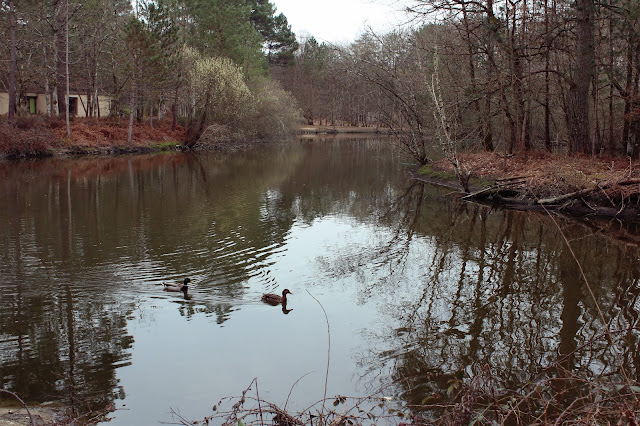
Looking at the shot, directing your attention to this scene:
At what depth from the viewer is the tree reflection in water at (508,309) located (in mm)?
6898

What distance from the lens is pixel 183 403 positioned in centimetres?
635

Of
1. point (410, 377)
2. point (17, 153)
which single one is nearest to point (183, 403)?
point (410, 377)

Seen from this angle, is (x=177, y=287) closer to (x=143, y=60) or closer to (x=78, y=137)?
(x=78, y=137)

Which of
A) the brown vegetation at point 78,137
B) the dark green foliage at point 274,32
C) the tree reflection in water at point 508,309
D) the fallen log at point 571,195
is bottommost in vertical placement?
the tree reflection in water at point 508,309

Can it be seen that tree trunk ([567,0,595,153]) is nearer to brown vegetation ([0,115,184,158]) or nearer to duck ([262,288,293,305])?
duck ([262,288,293,305])

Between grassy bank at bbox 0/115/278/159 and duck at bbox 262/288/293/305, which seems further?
grassy bank at bbox 0/115/278/159

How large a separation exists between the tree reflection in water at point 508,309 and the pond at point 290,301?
4 cm

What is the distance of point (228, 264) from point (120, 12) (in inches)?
1702

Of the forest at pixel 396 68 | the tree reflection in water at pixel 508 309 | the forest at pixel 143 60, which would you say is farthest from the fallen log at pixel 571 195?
the forest at pixel 143 60

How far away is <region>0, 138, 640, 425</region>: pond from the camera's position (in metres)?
6.86

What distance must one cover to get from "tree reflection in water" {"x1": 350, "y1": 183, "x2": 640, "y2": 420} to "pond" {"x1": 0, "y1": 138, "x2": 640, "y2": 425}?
0.04 meters

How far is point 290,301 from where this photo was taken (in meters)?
9.84

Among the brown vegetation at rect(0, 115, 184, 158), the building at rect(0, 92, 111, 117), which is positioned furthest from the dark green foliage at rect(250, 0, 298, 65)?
the brown vegetation at rect(0, 115, 184, 158)

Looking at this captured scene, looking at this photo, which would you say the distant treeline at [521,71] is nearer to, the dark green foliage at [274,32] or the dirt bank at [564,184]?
the dirt bank at [564,184]
